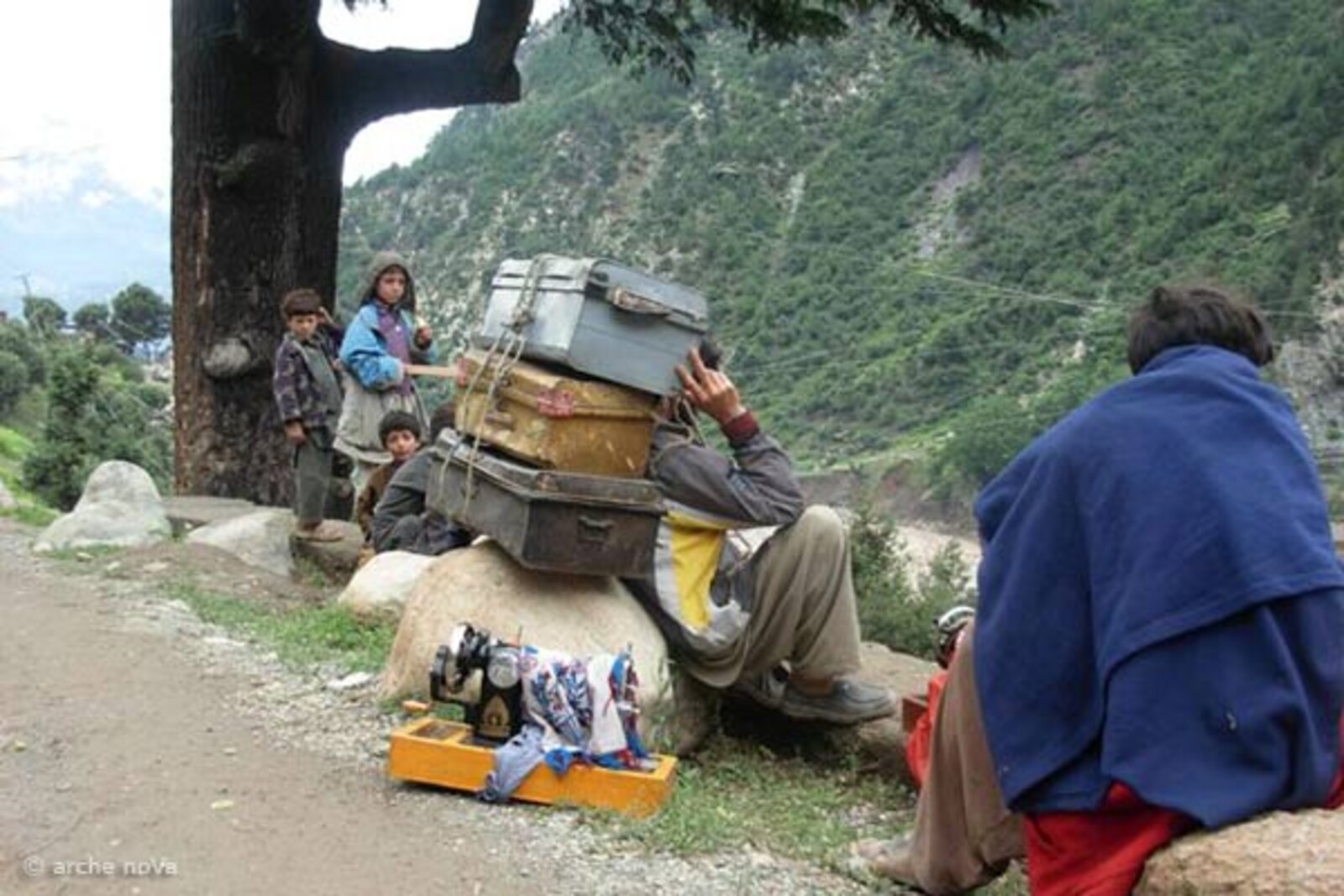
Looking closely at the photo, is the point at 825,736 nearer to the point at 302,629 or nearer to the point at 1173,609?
the point at 302,629

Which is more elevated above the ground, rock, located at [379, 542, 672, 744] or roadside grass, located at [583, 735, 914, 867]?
rock, located at [379, 542, 672, 744]

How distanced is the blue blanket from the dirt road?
0.90m

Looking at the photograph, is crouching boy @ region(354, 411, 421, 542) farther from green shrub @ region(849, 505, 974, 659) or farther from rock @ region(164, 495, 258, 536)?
green shrub @ region(849, 505, 974, 659)

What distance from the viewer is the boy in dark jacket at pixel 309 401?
7422 millimetres

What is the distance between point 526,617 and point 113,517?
4370mm

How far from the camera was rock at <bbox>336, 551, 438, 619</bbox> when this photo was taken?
559cm

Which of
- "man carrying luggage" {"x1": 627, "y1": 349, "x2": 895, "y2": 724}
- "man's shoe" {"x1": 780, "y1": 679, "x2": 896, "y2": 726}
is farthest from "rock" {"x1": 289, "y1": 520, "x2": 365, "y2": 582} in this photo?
"man's shoe" {"x1": 780, "y1": 679, "x2": 896, "y2": 726}

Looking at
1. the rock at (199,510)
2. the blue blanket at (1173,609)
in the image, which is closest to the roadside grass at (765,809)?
the blue blanket at (1173,609)

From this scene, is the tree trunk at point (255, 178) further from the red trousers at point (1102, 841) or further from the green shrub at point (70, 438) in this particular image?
the green shrub at point (70, 438)

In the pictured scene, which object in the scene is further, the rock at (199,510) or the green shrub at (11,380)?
the green shrub at (11,380)

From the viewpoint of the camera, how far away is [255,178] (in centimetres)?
A: 887

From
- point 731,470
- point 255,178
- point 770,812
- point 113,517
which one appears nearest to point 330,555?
point 113,517

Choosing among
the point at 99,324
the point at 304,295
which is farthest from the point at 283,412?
the point at 99,324

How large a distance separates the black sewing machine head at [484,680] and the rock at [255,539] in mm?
3616
